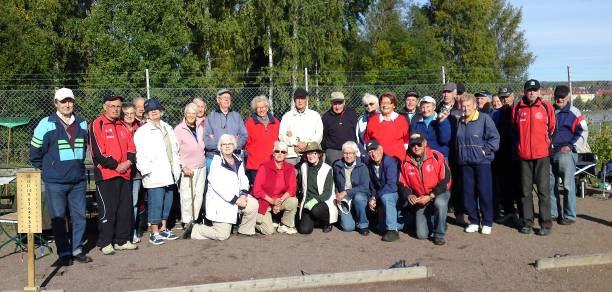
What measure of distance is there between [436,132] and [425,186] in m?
0.88

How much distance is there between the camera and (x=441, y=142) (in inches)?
309

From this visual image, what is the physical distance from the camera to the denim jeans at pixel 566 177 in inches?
307

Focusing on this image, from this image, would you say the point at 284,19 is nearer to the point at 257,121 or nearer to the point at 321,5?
the point at 321,5

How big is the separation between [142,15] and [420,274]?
18.5 metres

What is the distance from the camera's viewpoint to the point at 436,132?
7855mm

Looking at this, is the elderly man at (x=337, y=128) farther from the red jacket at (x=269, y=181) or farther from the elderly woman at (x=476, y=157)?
the elderly woman at (x=476, y=157)

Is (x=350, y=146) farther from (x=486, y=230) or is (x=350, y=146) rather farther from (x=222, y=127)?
(x=486, y=230)

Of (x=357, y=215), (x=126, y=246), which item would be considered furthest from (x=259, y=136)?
(x=126, y=246)

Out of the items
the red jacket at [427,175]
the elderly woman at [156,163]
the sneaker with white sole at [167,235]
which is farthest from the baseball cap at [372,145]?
the sneaker with white sole at [167,235]

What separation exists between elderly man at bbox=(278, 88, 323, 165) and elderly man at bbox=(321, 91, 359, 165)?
0.14m

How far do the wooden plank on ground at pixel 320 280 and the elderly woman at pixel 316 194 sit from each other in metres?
2.27

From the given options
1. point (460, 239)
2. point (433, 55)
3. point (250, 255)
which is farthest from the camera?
point (433, 55)

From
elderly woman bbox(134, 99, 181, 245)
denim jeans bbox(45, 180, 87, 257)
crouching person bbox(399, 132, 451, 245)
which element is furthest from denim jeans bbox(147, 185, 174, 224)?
crouching person bbox(399, 132, 451, 245)

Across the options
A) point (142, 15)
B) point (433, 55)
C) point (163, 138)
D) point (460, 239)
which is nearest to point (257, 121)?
point (163, 138)
